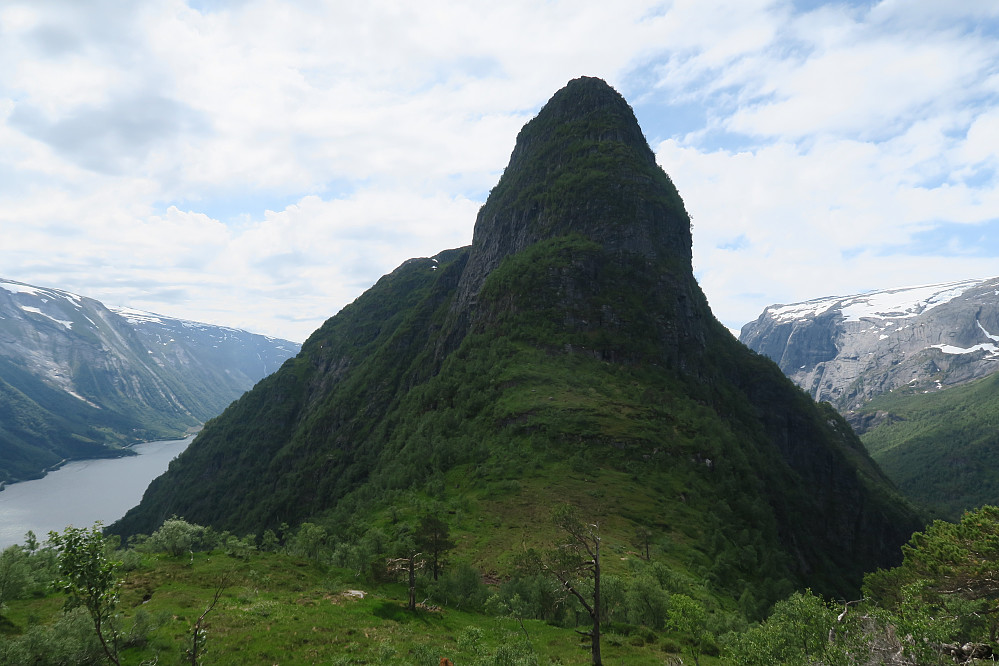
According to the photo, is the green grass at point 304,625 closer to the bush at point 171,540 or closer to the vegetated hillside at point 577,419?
the bush at point 171,540

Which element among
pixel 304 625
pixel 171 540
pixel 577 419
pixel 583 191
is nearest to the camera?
pixel 304 625

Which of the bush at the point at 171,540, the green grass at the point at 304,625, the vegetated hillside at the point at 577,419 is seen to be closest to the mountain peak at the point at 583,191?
the vegetated hillside at the point at 577,419

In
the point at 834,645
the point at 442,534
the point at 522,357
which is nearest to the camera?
the point at 834,645

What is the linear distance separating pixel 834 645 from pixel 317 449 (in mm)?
154263

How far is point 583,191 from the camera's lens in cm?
13125

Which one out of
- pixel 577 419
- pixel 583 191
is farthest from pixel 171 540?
pixel 583 191

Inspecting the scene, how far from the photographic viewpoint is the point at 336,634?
27422 mm

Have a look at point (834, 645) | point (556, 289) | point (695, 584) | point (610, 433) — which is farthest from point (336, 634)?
point (556, 289)

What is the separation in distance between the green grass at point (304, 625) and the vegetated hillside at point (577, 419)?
1227 centimetres

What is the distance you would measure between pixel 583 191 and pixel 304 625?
123 m

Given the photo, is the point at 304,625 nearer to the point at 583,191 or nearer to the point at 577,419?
the point at 577,419

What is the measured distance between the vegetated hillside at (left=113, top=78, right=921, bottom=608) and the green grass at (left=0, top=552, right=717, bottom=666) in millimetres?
12267

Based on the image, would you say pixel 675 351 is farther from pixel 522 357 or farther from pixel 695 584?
pixel 695 584

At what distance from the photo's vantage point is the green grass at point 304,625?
945 inches
